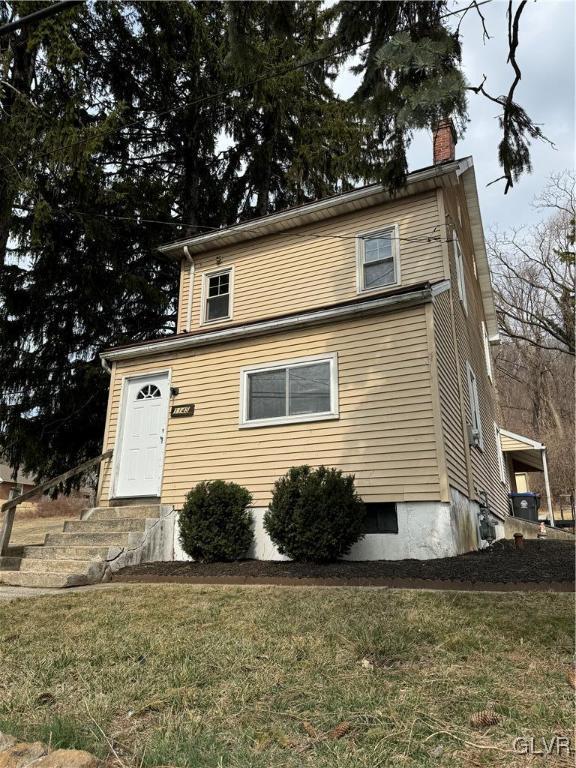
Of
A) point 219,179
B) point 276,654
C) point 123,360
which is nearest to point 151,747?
point 276,654

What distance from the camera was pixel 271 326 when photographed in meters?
8.72

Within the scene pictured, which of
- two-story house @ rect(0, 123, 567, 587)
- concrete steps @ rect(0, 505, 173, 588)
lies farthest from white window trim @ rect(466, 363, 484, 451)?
concrete steps @ rect(0, 505, 173, 588)

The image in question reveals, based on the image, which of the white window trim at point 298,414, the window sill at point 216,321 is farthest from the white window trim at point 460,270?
the window sill at point 216,321

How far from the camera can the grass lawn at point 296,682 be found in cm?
178

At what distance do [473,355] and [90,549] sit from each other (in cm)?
926

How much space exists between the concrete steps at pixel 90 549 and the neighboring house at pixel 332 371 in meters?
0.62

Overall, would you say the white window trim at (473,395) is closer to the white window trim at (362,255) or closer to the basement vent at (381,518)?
the white window trim at (362,255)

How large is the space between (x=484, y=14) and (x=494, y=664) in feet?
16.5

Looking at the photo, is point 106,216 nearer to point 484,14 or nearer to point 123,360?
point 123,360

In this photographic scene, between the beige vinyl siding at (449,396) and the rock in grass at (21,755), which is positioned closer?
the rock in grass at (21,755)

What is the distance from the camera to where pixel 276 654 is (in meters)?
2.82

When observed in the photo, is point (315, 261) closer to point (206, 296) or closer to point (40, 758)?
point (206, 296)

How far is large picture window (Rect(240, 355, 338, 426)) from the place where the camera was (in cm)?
815

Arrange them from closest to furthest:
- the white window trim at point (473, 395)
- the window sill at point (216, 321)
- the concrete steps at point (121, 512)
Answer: the concrete steps at point (121, 512)
the white window trim at point (473, 395)
the window sill at point (216, 321)
